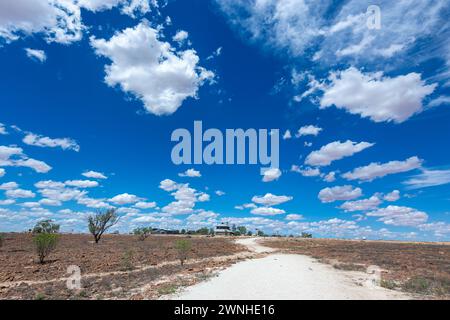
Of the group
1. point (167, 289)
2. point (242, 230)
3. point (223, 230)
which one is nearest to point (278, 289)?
point (167, 289)

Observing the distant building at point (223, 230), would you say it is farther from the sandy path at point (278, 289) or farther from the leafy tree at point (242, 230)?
the sandy path at point (278, 289)

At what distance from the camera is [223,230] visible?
130 meters

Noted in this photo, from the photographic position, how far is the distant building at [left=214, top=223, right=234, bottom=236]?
422 ft

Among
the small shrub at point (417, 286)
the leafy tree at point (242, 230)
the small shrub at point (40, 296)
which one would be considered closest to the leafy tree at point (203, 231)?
the leafy tree at point (242, 230)

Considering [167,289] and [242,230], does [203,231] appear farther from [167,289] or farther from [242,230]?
[167,289]

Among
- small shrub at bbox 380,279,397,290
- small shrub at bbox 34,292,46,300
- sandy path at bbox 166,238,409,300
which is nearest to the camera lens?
sandy path at bbox 166,238,409,300

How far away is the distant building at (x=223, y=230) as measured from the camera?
129 metres

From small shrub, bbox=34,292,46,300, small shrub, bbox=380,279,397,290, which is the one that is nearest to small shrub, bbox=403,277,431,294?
small shrub, bbox=380,279,397,290

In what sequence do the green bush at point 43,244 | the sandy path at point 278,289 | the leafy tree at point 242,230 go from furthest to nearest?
the leafy tree at point 242,230 → the green bush at point 43,244 → the sandy path at point 278,289

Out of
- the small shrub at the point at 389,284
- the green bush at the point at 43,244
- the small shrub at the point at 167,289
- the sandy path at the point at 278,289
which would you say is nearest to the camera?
the sandy path at the point at 278,289

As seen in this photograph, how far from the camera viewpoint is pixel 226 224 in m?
137

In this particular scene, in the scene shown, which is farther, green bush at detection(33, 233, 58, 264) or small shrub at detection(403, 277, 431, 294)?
green bush at detection(33, 233, 58, 264)

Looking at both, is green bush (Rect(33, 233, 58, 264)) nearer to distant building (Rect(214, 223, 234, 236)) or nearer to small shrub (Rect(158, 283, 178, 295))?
small shrub (Rect(158, 283, 178, 295))
